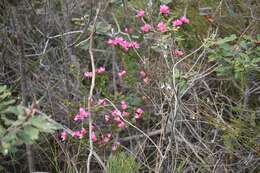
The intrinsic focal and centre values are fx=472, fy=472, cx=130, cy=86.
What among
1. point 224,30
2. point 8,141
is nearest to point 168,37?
point 224,30

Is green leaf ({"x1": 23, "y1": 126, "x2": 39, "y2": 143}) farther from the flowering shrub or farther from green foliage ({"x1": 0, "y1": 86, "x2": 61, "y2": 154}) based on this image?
the flowering shrub

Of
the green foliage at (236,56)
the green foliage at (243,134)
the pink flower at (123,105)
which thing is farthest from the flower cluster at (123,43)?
the green foliage at (243,134)

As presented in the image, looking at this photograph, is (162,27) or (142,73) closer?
(162,27)

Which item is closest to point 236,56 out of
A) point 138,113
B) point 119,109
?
point 138,113

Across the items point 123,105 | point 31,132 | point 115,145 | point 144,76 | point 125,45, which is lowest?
point 115,145

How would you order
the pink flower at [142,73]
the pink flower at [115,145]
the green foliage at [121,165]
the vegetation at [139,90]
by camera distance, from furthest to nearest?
the pink flower at [142,73] → the pink flower at [115,145] → the vegetation at [139,90] → the green foliage at [121,165]

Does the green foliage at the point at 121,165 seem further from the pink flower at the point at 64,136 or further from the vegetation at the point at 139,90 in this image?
the pink flower at the point at 64,136

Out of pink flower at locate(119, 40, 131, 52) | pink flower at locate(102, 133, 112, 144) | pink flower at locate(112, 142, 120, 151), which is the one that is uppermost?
pink flower at locate(119, 40, 131, 52)

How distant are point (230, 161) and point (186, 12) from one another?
46.7 inches

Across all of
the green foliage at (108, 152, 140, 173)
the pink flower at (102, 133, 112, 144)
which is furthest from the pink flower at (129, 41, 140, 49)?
the green foliage at (108, 152, 140, 173)

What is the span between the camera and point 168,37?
9.08 ft

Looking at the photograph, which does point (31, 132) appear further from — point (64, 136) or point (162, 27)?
point (162, 27)

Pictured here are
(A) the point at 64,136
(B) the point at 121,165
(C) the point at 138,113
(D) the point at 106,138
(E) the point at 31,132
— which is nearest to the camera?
(E) the point at 31,132

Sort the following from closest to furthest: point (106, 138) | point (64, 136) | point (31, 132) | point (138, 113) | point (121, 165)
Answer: point (31, 132), point (121, 165), point (64, 136), point (106, 138), point (138, 113)
